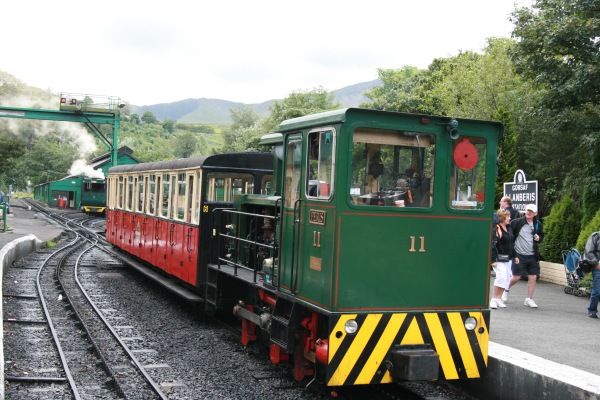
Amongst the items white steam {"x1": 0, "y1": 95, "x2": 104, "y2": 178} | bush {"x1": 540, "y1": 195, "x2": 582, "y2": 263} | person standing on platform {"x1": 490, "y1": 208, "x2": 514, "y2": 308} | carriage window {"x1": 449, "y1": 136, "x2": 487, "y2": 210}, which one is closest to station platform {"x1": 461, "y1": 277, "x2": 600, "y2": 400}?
person standing on platform {"x1": 490, "y1": 208, "x2": 514, "y2": 308}

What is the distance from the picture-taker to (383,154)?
6.34 m

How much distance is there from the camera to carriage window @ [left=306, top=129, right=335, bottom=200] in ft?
20.5

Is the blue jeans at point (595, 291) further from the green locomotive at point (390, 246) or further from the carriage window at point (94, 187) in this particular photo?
the carriage window at point (94, 187)

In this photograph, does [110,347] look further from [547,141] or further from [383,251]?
[547,141]

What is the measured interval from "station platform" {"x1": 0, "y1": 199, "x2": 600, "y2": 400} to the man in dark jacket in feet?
1.84

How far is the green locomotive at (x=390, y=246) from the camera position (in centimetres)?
612

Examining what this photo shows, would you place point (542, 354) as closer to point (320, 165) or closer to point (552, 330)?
point (552, 330)

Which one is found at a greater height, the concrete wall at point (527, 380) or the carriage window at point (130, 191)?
the carriage window at point (130, 191)

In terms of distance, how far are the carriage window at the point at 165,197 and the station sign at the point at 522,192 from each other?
7.05m

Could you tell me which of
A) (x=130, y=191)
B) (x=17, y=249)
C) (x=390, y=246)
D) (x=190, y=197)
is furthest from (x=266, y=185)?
(x=17, y=249)

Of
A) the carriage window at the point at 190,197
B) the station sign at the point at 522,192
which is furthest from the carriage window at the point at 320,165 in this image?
the station sign at the point at 522,192

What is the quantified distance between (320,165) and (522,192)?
28.1ft

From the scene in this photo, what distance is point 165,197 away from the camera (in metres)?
12.9

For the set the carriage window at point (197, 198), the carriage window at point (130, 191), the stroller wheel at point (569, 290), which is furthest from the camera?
the carriage window at point (130, 191)
